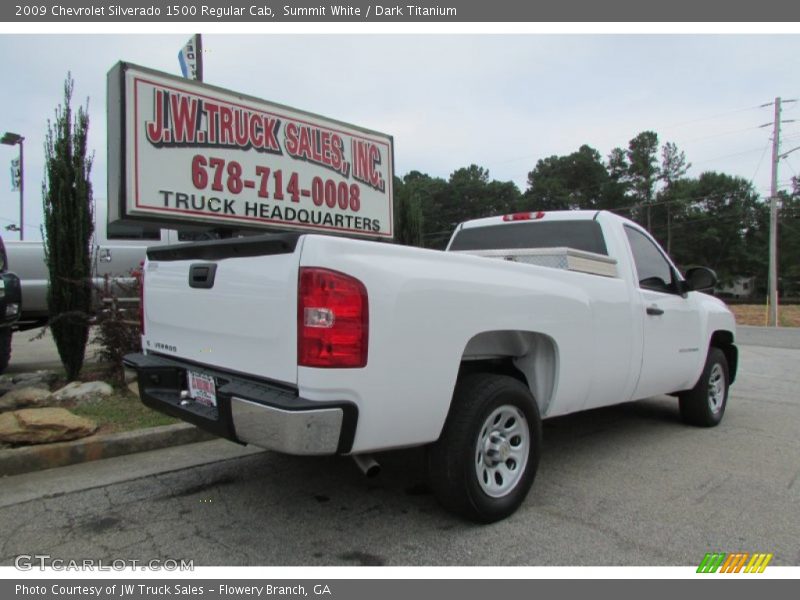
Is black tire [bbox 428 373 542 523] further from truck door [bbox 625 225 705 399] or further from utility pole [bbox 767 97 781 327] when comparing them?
utility pole [bbox 767 97 781 327]

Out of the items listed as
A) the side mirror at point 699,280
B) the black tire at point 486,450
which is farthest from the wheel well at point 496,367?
the side mirror at point 699,280

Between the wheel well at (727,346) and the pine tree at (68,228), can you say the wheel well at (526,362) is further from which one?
the pine tree at (68,228)

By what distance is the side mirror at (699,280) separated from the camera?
16.8 ft

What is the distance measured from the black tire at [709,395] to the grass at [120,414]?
15.3 feet

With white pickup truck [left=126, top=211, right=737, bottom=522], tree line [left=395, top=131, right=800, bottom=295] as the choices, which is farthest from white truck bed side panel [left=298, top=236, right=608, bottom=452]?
tree line [left=395, top=131, right=800, bottom=295]

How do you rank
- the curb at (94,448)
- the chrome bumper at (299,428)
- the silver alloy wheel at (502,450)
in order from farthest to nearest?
the curb at (94,448) < the silver alloy wheel at (502,450) < the chrome bumper at (299,428)

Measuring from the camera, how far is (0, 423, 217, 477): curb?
3.99 m

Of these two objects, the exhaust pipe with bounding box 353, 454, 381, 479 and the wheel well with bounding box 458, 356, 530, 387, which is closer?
the exhaust pipe with bounding box 353, 454, 381, 479

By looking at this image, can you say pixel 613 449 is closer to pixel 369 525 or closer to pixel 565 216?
pixel 565 216

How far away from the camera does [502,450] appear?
3309 mm

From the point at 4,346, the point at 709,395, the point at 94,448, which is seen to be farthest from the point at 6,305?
the point at 709,395

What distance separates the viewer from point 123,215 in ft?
15.8

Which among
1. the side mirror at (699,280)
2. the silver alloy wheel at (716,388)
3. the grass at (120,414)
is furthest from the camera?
the silver alloy wheel at (716,388)

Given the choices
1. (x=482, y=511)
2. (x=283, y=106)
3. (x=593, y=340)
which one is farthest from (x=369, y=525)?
(x=283, y=106)
